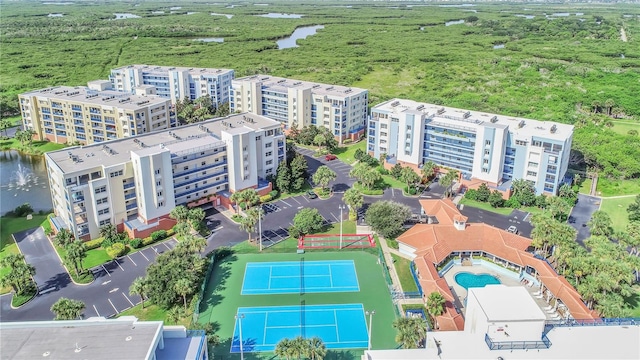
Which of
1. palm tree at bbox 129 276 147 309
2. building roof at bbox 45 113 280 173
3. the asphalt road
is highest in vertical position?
building roof at bbox 45 113 280 173

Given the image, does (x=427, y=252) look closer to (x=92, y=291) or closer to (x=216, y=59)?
(x=92, y=291)

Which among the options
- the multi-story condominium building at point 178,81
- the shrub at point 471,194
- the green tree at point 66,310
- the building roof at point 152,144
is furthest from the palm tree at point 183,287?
the multi-story condominium building at point 178,81

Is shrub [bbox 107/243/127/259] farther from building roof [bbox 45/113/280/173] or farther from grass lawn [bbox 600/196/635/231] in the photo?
grass lawn [bbox 600/196/635/231]

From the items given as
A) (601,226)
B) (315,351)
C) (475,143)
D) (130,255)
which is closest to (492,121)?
(475,143)

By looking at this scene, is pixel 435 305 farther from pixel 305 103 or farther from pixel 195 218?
pixel 305 103

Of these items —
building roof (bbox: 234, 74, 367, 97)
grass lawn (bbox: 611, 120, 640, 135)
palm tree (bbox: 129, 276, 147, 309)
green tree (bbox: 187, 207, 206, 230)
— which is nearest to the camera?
palm tree (bbox: 129, 276, 147, 309)

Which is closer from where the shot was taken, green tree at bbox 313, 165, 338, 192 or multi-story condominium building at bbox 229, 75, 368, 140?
green tree at bbox 313, 165, 338, 192

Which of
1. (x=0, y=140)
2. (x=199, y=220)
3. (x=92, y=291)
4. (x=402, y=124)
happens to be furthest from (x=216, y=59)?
(x=92, y=291)

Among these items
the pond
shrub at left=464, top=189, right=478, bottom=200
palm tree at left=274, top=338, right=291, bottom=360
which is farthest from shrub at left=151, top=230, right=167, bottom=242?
shrub at left=464, top=189, right=478, bottom=200
